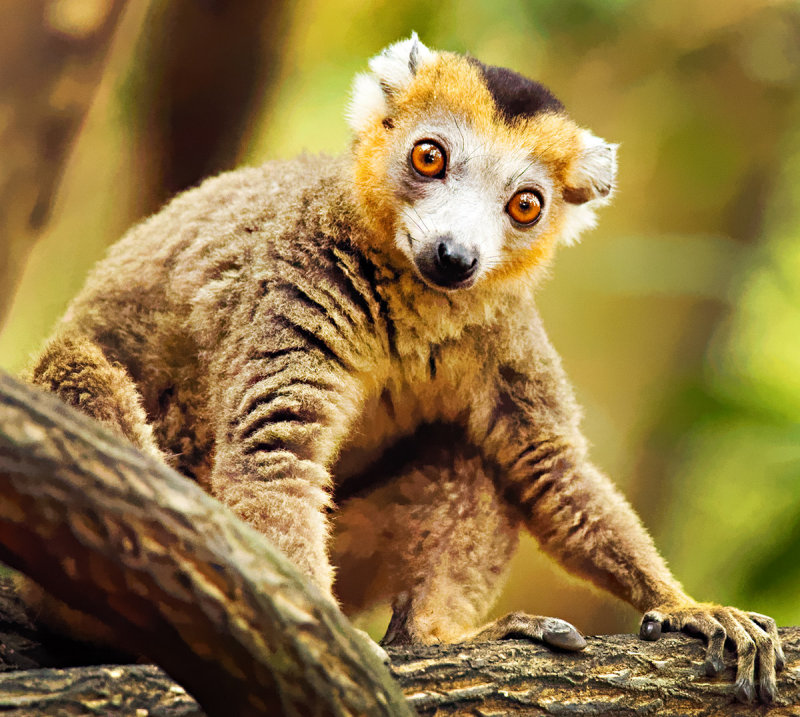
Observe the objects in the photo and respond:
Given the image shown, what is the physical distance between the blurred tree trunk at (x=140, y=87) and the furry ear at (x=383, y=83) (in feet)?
5.86

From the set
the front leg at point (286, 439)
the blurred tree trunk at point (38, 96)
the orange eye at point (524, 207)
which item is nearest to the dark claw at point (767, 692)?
the front leg at point (286, 439)

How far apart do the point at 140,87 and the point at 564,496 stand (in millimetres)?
3531

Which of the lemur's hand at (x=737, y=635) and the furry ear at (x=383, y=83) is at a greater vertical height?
the furry ear at (x=383, y=83)

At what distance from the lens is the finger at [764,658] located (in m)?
2.88

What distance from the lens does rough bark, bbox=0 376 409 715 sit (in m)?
1.60

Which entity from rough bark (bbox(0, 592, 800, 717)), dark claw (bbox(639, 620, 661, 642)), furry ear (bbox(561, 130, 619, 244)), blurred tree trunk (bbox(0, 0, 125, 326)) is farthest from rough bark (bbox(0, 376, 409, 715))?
blurred tree trunk (bbox(0, 0, 125, 326))

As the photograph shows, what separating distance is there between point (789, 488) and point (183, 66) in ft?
16.2

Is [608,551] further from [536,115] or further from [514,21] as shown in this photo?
[514,21]

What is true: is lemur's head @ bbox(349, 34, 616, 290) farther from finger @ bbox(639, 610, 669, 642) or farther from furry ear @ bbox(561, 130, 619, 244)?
finger @ bbox(639, 610, 669, 642)

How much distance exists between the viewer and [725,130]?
6.65 m

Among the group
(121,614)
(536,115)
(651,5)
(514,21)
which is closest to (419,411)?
(536,115)

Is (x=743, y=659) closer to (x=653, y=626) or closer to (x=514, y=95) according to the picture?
(x=653, y=626)

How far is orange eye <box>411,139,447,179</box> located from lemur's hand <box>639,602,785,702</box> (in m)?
1.93

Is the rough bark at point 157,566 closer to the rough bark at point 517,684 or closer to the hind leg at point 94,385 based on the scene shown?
the rough bark at point 517,684
